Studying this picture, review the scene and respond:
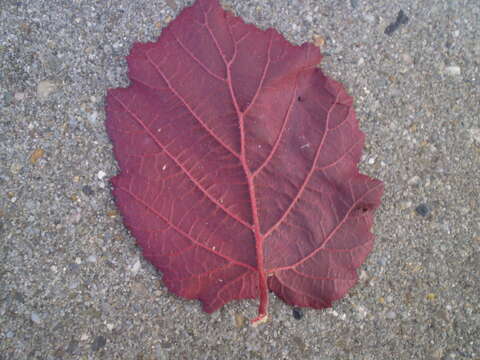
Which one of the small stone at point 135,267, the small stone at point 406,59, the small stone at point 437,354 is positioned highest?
the small stone at point 406,59

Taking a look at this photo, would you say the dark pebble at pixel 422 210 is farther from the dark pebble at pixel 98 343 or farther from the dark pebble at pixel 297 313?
the dark pebble at pixel 98 343

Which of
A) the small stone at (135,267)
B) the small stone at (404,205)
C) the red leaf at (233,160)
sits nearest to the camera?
the red leaf at (233,160)

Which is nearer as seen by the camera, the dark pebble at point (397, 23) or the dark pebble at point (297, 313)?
the dark pebble at point (297, 313)

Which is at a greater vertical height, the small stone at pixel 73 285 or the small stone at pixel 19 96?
the small stone at pixel 19 96

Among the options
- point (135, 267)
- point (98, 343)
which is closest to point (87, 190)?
→ point (135, 267)

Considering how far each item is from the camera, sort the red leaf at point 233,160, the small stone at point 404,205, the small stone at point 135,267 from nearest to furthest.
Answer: the red leaf at point 233,160, the small stone at point 135,267, the small stone at point 404,205

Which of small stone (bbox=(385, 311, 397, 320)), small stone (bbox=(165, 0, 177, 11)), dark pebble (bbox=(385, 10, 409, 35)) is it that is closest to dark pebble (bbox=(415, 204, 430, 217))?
small stone (bbox=(385, 311, 397, 320))

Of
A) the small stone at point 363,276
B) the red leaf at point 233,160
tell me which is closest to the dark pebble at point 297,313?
the red leaf at point 233,160
